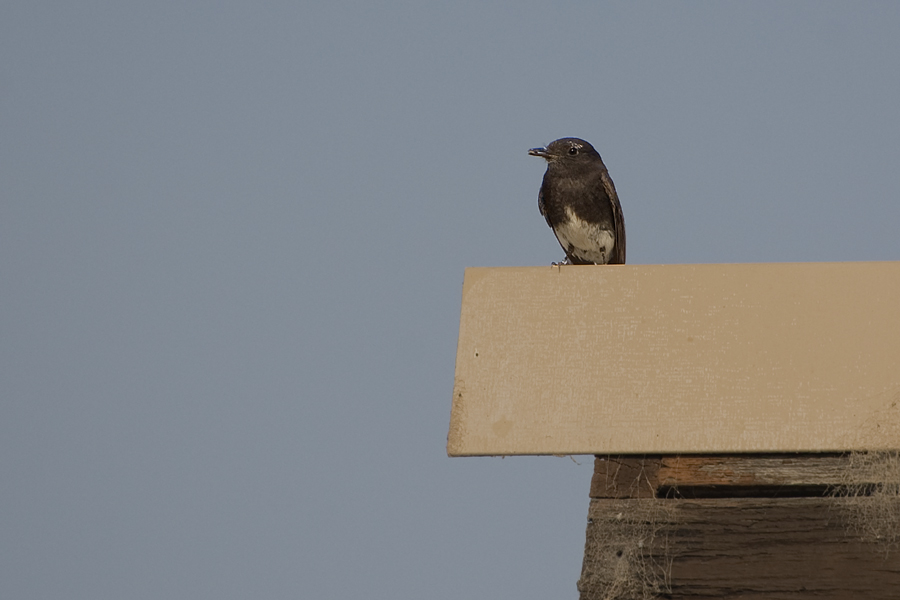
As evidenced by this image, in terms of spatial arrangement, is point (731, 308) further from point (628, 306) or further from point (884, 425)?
point (884, 425)

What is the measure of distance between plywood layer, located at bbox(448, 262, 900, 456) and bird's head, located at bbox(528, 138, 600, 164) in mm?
6163

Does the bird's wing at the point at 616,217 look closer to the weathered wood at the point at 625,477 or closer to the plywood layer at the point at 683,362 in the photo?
the plywood layer at the point at 683,362

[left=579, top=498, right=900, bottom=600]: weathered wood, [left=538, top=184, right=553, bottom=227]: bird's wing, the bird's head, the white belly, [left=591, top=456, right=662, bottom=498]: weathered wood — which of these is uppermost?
the bird's head

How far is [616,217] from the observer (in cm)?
912

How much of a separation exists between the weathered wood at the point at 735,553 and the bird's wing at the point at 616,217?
6.38 m

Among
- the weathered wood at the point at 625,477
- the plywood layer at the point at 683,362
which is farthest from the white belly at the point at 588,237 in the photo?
the weathered wood at the point at 625,477

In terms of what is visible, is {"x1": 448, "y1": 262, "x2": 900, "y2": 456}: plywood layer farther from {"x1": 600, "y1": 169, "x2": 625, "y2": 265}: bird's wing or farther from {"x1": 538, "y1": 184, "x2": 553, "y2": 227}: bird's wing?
{"x1": 538, "y1": 184, "x2": 553, "y2": 227}: bird's wing

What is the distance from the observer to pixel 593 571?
2873 millimetres

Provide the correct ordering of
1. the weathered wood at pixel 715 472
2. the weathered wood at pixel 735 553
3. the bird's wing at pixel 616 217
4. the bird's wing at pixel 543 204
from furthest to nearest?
the bird's wing at pixel 543 204, the bird's wing at pixel 616 217, the weathered wood at pixel 715 472, the weathered wood at pixel 735 553

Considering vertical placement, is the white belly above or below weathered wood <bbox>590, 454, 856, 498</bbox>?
above

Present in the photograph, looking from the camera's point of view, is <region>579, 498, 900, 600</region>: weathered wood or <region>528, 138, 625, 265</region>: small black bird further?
<region>528, 138, 625, 265</region>: small black bird

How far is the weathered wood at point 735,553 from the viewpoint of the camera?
266 cm

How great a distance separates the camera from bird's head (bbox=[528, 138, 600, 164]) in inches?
369

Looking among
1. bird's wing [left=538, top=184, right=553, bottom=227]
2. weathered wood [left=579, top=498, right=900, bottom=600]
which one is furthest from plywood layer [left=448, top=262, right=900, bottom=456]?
bird's wing [left=538, top=184, right=553, bottom=227]
